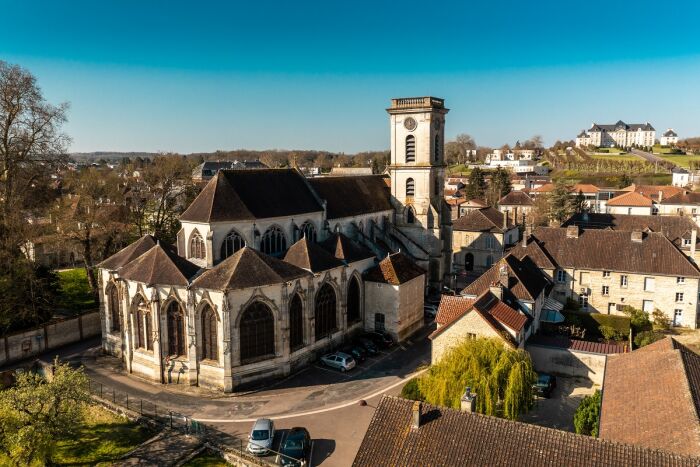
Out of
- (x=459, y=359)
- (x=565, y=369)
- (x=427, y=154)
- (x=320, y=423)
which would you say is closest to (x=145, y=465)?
(x=320, y=423)

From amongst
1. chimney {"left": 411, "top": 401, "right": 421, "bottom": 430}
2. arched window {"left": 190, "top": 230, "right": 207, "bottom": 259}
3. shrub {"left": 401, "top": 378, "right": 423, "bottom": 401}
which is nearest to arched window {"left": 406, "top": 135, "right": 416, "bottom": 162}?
arched window {"left": 190, "top": 230, "right": 207, "bottom": 259}

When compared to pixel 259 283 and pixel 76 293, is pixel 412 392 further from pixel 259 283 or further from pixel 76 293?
pixel 76 293

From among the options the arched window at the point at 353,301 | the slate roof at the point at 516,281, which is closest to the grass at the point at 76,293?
the arched window at the point at 353,301

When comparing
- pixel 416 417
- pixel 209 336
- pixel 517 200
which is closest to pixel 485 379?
pixel 416 417

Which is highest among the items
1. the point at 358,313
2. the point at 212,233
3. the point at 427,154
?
the point at 427,154

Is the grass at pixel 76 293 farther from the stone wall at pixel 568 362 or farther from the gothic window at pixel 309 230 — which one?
the stone wall at pixel 568 362

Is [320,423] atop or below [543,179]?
below

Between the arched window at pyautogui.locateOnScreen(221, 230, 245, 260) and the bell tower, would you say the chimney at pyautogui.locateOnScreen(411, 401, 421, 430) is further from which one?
the bell tower

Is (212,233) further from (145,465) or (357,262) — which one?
(145,465)
